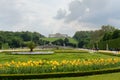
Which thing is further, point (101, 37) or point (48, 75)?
point (101, 37)

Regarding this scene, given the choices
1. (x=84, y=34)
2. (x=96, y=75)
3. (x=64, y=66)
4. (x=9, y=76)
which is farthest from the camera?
(x=84, y=34)

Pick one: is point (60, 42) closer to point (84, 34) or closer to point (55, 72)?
point (84, 34)

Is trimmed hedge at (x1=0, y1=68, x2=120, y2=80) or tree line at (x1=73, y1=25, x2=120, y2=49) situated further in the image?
tree line at (x1=73, y1=25, x2=120, y2=49)

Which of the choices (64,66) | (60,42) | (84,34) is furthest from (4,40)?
(64,66)

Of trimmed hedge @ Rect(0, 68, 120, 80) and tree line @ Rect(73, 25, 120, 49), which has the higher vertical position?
tree line @ Rect(73, 25, 120, 49)

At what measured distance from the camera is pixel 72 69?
1595cm

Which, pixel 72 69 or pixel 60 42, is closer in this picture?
pixel 72 69

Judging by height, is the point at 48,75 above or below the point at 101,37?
below

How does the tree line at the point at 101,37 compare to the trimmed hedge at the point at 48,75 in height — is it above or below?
above

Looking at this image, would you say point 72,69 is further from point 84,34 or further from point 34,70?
point 84,34

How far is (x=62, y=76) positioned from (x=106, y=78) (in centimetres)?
209

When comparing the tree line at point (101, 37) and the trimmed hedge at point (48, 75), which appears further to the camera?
the tree line at point (101, 37)

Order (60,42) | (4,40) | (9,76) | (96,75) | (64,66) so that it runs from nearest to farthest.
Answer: (9,76)
(96,75)
(64,66)
(4,40)
(60,42)

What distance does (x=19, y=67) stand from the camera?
52.0 ft
